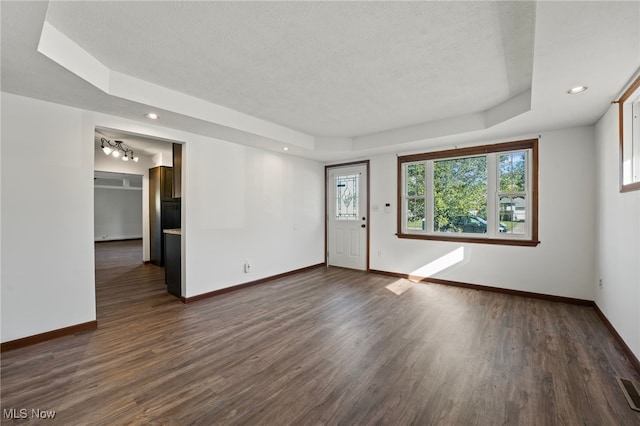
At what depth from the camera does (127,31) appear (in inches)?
78.2

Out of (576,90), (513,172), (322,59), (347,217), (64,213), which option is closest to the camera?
(322,59)

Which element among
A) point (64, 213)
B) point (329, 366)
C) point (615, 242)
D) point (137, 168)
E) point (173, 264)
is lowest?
point (329, 366)

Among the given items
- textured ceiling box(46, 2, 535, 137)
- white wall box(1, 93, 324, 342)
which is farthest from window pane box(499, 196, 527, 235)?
white wall box(1, 93, 324, 342)

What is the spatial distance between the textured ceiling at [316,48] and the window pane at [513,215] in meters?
1.65

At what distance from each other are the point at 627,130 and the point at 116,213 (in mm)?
14570

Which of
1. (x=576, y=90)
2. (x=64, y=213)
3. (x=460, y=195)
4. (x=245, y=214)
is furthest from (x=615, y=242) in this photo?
(x=64, y=213)

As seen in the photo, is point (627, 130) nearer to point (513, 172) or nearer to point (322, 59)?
point (513, 172)

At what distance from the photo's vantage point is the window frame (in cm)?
228

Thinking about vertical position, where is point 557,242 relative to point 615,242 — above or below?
below

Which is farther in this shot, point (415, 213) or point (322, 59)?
point (415, 213)

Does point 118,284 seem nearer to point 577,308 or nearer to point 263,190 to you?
point 263,190

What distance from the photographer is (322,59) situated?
239 centimetres

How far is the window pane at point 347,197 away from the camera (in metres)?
5.89

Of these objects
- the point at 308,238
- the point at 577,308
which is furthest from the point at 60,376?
the point at 577,308
